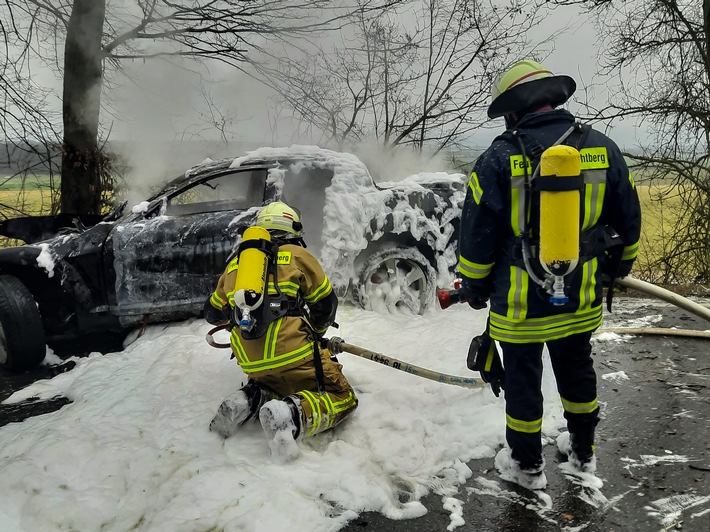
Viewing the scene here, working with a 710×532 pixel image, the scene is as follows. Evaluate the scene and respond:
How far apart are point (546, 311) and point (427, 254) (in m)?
3.32

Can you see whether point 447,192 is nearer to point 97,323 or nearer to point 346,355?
point 346,355

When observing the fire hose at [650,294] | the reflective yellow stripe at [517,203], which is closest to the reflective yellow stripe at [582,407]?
the fire hose at [650,294]

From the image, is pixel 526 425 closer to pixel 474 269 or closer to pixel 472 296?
pixel 472 296

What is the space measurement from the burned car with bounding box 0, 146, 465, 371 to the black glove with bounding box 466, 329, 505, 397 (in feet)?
9.12

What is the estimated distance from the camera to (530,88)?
255 cm

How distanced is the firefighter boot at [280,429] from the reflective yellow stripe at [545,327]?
1161 millimetres

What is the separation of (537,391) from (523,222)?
2.72 feet

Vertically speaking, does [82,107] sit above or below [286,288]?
above

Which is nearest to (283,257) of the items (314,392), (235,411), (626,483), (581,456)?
(314,392)

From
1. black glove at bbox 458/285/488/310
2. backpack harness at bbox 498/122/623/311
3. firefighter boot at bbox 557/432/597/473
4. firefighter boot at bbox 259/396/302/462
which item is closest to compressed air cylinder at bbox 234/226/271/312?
firefighter boot at bbox 259/396/302/462

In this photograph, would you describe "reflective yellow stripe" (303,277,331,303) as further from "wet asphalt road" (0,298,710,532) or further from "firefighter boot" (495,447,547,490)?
"firefighter boot" (495,447,547,490)

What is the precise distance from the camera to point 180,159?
8781 millimetres

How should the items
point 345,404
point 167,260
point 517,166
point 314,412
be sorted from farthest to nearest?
point 167,260 < point 345,404 < point 314,412 < point 517,166

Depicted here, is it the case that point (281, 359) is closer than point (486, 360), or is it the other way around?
point (486, 360)
